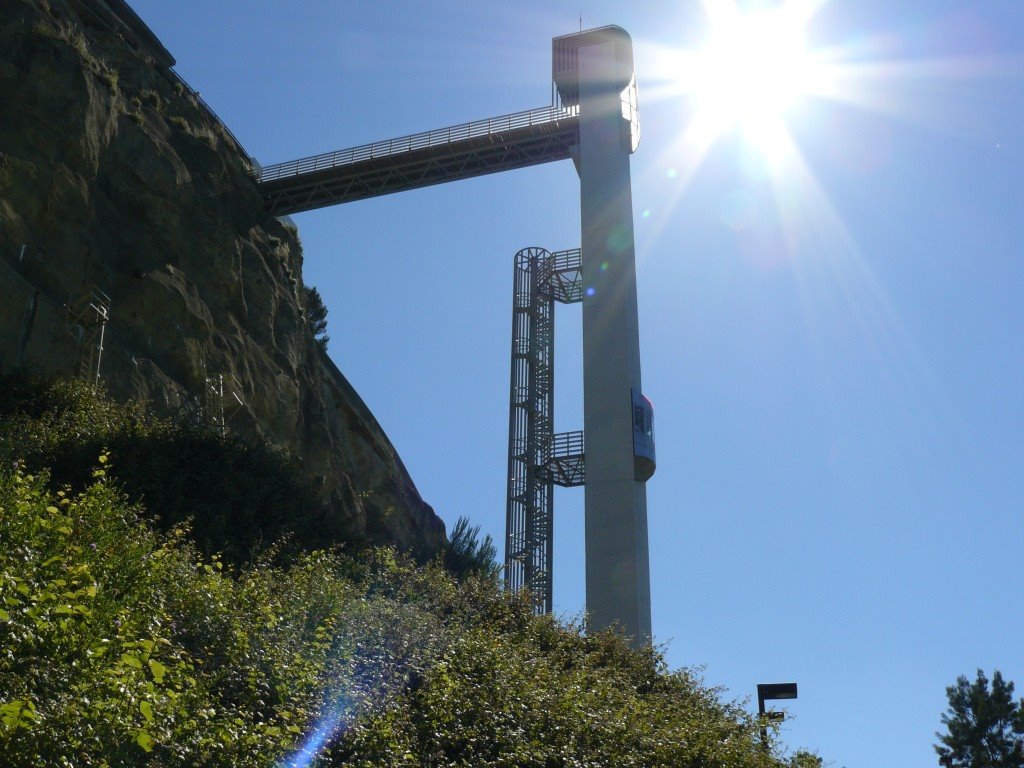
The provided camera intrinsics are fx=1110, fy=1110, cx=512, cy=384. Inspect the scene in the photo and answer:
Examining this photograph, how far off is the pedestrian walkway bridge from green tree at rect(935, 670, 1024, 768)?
1954cm

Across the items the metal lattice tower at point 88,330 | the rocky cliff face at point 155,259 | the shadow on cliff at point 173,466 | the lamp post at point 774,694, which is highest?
the rocky cliff face at point 155,259

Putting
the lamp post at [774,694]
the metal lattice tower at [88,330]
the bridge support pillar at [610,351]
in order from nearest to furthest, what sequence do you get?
the lamp post at [774,694], the metal lattice tower at [88,330], the bridge support pillar at [610,351]

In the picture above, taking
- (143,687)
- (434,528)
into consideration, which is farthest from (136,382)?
(143,687)

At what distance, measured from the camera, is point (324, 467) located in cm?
2902

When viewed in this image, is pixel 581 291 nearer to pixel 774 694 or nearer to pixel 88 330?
pixel 88 330

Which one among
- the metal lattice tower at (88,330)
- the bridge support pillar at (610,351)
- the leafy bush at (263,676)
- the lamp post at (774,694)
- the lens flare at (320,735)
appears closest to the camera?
the leafy bush at (263,676)

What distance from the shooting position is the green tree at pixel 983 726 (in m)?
30.8

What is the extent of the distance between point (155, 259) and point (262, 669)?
1827 cm

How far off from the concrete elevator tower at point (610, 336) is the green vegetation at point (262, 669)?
10808mm

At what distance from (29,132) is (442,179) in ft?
41.5

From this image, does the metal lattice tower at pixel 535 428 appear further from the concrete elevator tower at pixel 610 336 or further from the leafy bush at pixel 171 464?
the leafy bush at pixel 171 464

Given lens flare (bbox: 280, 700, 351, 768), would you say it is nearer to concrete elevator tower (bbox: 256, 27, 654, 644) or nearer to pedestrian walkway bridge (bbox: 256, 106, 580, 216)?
concrete elevator tower (bbox: 256, 27, 654, 644)

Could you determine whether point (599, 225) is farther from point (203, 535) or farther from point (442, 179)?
point (203, 535)

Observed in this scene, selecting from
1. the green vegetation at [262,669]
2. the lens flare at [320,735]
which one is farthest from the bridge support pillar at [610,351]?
the lens flare at [320,735]
